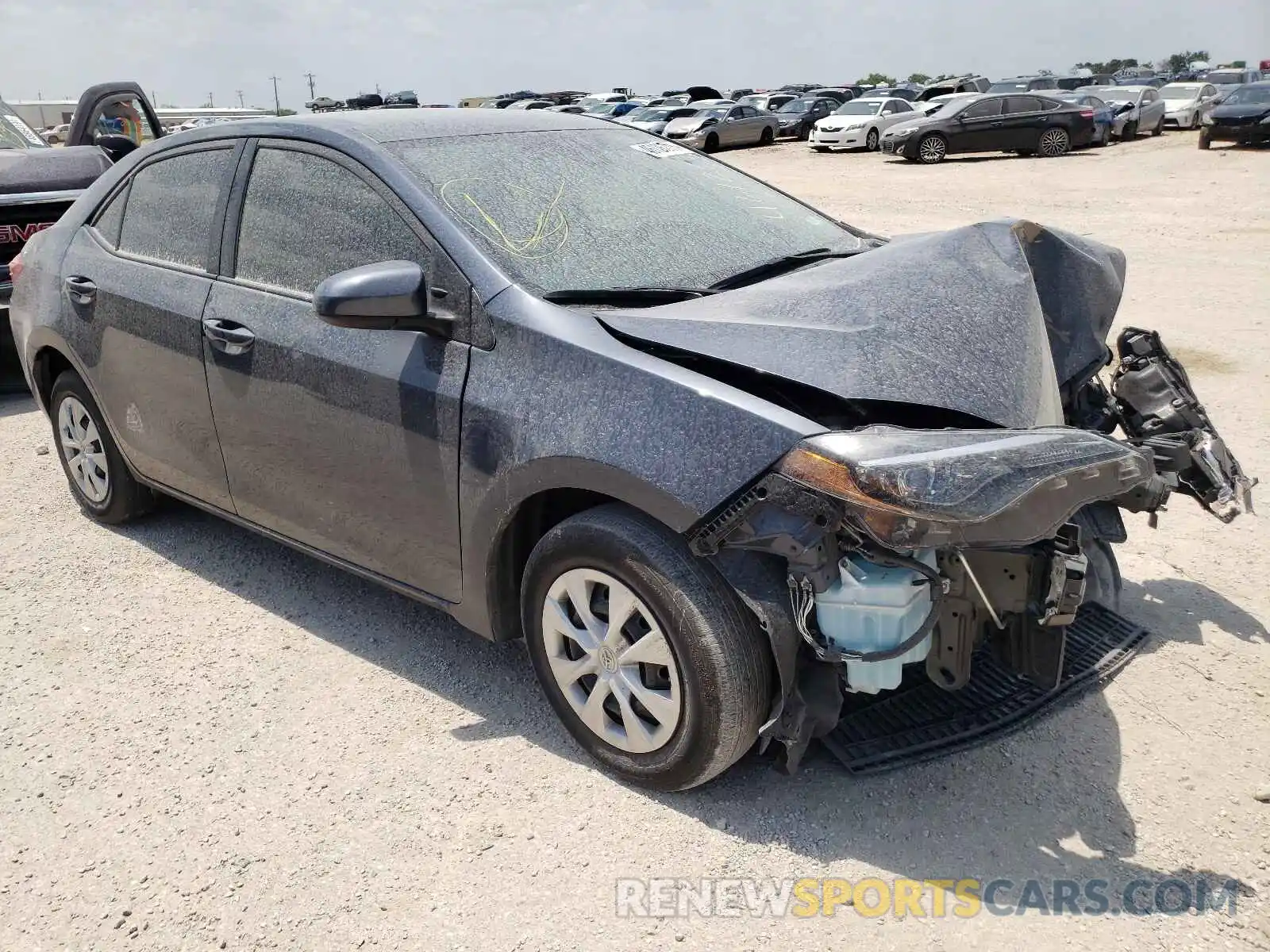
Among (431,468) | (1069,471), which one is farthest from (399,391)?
(1069,471)

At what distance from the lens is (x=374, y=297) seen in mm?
3037

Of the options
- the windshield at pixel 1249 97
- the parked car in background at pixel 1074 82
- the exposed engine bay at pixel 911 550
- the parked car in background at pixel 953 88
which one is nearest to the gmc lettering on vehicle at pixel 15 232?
the exposed engine bay at pixel 911 550

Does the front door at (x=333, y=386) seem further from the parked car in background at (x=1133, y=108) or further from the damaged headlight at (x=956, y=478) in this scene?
the parked car in background at (x=1133, y=108)

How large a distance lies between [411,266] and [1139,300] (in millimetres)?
7584

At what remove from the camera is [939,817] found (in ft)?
9.59

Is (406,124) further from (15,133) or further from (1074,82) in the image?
(1074,82)

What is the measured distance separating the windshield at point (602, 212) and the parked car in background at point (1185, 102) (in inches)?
1300

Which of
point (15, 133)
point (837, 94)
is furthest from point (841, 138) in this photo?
point (15, 133)

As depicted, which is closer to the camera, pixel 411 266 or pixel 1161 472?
pixel 411 266

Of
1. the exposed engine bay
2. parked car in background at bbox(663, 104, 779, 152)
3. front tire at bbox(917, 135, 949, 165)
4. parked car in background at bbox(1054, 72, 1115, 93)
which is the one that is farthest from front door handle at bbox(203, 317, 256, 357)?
parked car in background at bbox(1054, 72, 1115, 93)

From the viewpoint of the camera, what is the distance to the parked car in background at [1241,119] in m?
24.3

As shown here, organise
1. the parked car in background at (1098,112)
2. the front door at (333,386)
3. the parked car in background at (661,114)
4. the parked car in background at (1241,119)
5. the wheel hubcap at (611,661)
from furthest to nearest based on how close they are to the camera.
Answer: the parked car in background at (661,114) < the parked car in background at (1098,112) < the parked car in background at (1241,119) < the front door at (333,386) < the wheel hubcap at (611,661)

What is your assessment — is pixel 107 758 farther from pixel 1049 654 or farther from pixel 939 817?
pixel 1049 654

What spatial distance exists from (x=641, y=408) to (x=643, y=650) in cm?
63
